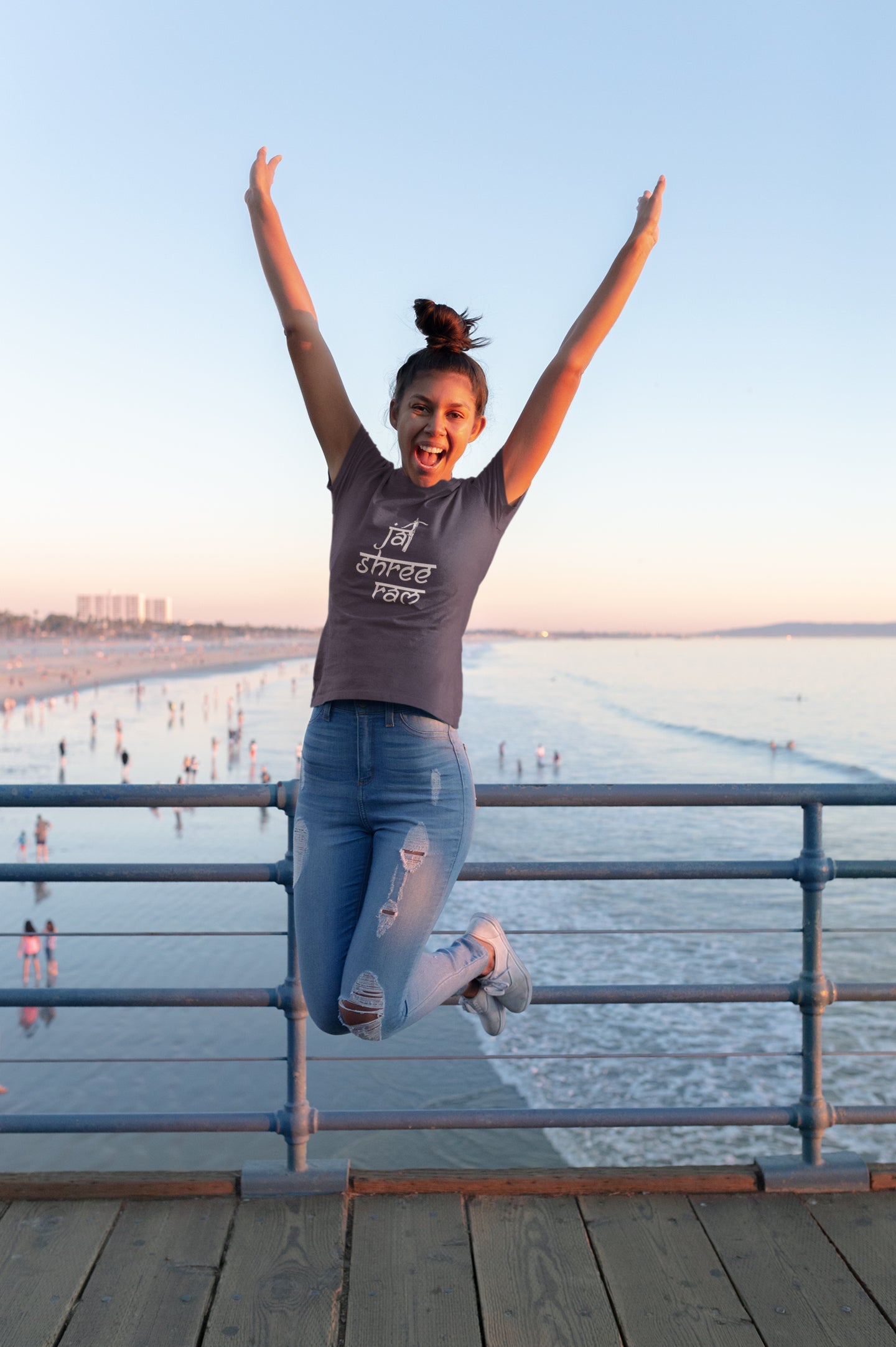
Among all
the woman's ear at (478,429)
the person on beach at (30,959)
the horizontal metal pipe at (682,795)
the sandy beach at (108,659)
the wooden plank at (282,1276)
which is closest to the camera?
the wooden plank at (282,1276)

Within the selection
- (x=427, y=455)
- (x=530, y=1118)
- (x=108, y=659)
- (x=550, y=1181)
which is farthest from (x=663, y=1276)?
(x=108, y=659)

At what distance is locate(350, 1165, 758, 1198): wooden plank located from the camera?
2.66 meters

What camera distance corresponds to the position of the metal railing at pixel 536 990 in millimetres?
2629

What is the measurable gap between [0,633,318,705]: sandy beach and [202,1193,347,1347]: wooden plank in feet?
169

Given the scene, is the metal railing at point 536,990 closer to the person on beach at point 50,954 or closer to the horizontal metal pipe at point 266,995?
the horizontal metal pipe at point 266,995

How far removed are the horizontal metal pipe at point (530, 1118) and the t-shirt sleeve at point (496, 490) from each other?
64.3 inches

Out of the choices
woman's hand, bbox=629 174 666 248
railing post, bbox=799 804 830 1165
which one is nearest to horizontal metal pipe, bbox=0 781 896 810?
railing post, bbox=799 804 830 1165

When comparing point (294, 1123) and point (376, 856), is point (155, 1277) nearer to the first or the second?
point (294, 1123)

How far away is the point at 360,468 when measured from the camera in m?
2.36

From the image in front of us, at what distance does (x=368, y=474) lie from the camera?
2.34 metres

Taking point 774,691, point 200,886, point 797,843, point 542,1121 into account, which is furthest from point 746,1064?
point 774,691

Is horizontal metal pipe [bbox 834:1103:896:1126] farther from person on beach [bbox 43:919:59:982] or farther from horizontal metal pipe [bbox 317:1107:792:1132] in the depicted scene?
person on beach [bbox 43:919:59:982]

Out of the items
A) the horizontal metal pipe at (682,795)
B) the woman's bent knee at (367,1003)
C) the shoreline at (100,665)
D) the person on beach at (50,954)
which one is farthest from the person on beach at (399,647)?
the shoreline at (100,665)

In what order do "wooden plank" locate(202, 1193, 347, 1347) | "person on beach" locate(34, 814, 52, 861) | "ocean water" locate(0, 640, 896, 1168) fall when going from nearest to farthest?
"wooden plank" locate(202, 1193, 347, 1347) < "ocean water" locate(0, 640, 896, 1168) < "person on beach" locate(34, 814, 52, 861)
